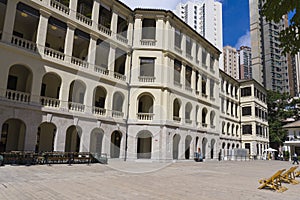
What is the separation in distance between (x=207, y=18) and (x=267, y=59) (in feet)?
128

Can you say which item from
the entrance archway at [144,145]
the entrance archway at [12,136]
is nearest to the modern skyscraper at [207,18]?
the entrance archway at [144,145]

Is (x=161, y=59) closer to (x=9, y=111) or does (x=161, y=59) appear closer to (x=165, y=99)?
(x=165, y=99)

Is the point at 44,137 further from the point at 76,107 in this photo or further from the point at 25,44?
the point at 25,44

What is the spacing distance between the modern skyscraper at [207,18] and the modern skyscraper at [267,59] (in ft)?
85.1

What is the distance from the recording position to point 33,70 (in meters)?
18.6

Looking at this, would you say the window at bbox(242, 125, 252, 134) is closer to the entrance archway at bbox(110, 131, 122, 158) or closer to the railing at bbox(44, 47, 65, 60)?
the entrance archway at bbox(110, 131, 122, 158)

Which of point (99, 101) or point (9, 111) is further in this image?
point (99, 101)

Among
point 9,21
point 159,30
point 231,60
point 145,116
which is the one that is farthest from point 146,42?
point 231,60

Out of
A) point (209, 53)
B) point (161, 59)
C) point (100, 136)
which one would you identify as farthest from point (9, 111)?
point (209, 53)

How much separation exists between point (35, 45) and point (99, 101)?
8529mm

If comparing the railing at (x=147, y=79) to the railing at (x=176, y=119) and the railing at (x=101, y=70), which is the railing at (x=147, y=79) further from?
the railing at (x=176, y=119)

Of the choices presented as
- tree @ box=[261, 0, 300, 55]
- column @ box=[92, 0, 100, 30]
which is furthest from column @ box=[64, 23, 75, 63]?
tree @ box=[261, 0, 300, 55]

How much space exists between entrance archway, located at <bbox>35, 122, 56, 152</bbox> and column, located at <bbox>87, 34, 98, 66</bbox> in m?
6.89

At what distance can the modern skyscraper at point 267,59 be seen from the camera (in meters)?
95.9
